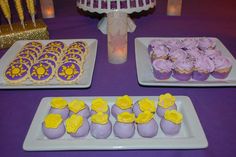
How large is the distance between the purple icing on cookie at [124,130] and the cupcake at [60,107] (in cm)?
16

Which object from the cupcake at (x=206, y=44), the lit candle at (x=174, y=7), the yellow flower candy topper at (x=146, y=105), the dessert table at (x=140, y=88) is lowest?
the dessert table at (x=140, y=88)

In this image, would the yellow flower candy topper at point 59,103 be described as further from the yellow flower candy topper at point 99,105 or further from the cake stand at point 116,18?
the cake stand at point 116,18

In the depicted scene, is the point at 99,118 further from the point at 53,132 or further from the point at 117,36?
the point at 117,36

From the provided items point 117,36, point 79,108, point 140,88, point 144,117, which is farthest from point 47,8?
point 144,117

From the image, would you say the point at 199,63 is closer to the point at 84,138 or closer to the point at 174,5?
the point at 84,138

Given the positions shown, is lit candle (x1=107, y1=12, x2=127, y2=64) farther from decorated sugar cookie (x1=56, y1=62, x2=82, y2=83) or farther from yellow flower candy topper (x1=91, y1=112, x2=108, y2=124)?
yellow flower candy topper (x1=91, y1=112, x2=108, y2=124)

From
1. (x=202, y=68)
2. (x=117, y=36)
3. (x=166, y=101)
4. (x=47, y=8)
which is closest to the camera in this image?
(x=166, y=101)

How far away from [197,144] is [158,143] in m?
0.10

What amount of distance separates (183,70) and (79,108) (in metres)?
0.41

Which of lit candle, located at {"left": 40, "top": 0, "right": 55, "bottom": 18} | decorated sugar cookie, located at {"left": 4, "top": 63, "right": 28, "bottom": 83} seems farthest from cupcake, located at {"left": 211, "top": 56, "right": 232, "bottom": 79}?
lit candle, located at {"left": 40, "top": 0, "right": 55, "bottom": 18}

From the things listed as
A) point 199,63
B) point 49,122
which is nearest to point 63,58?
point 49,122

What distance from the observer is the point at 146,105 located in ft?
2.61

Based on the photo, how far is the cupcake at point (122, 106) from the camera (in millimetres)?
795

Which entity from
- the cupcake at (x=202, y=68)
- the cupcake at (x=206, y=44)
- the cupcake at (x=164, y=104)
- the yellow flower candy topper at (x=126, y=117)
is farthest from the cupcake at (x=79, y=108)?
the cupcake at (x=206, y=44)
